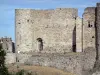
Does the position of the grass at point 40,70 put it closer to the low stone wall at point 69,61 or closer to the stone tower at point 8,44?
the low stone wall at point 69,61

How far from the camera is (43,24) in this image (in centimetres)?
6469

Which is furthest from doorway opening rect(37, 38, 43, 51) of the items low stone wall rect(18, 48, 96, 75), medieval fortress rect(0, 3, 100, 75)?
low stone wall rect(18, 48, 96, 75)

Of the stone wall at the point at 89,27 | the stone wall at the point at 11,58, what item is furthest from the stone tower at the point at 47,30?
the stone wall at the point at 11,58

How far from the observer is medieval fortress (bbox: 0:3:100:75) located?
61.6 meters

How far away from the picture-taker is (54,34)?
64.2 metres

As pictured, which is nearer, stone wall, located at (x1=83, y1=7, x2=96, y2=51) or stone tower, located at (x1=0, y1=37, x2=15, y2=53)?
stone wall, located at (x1=83, y1=7, x2=96, y2=51)

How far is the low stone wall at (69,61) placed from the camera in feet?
190

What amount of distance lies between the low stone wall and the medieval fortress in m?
0.16

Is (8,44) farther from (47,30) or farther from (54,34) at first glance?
(54,34)

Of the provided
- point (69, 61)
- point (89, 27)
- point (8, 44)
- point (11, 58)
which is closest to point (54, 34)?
point (89, 27)

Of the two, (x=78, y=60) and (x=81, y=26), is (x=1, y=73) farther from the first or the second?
(x=81, y=26)

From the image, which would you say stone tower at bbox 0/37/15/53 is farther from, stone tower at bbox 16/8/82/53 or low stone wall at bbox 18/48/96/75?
low stone wall at bbox 18/48/96/75

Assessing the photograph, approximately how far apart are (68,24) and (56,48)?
10.8ft

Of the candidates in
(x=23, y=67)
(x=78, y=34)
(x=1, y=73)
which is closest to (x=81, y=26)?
(x=78, y=34)
